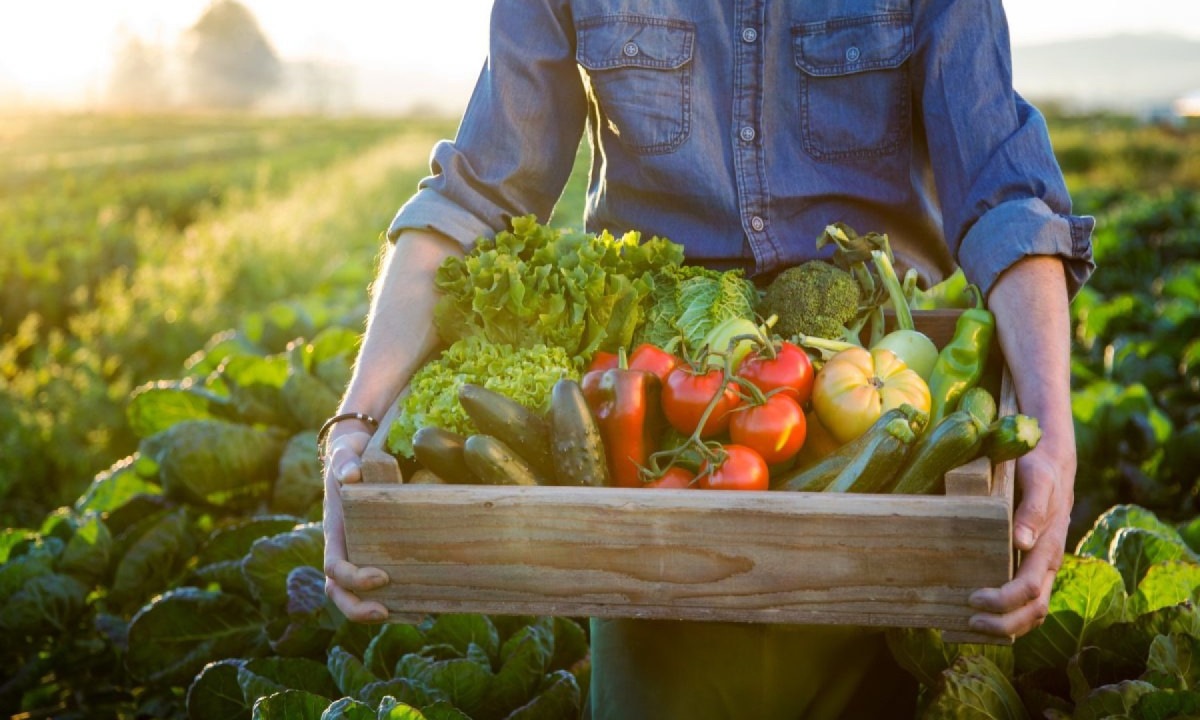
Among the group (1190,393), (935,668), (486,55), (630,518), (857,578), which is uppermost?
(486,55)

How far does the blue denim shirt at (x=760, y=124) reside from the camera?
260cm

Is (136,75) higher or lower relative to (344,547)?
lower

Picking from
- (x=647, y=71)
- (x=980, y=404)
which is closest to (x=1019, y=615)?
(x=980, y=404)

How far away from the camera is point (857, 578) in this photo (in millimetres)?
2010

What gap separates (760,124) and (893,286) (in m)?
0.49

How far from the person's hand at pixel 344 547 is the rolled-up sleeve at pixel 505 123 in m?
0.64

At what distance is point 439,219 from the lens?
2.78 m

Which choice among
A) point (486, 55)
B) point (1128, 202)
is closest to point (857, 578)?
point (486, 55)

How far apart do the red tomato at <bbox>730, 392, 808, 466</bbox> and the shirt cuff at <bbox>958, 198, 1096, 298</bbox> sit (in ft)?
1.87

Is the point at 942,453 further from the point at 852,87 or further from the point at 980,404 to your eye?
the point at 852,87

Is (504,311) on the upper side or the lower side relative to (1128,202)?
upper

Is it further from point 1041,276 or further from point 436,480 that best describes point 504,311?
point 1041,276

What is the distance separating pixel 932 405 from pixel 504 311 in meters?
0.93

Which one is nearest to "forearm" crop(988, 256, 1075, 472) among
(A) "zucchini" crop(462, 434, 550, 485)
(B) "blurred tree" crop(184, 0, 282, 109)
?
(A) "zucchini" crop(462, 434, 550, 485)
